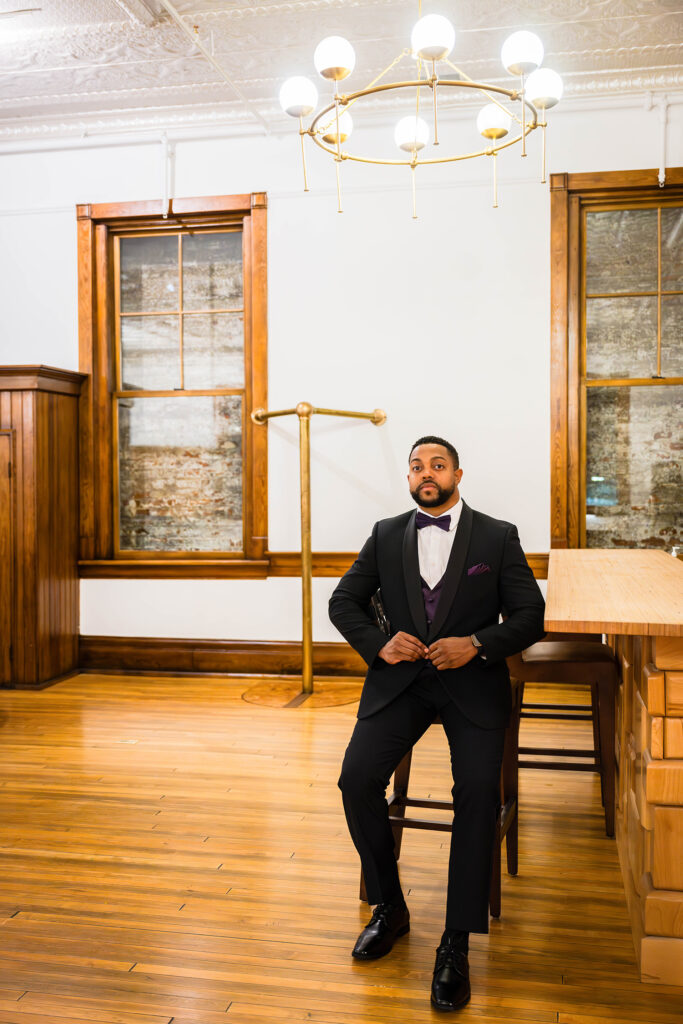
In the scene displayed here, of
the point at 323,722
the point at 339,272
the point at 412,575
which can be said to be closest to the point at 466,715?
the point at 412,575

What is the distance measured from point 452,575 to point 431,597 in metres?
0.10

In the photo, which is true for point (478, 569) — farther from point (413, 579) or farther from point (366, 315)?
Answer: point (366, 315)

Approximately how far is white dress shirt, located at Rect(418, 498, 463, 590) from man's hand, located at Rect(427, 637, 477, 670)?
9.1 inches

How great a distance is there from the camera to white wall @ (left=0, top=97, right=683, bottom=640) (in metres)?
5.43

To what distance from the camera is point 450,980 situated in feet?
6.84

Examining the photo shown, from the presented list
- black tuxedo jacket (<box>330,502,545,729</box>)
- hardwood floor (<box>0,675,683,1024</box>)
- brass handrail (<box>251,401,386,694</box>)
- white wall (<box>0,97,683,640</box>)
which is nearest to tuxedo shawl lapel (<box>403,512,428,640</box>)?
black tuxedo jacket (<box>330,502,545,729</box>)

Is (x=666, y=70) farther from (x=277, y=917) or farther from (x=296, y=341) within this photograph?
(x=277, y=917)

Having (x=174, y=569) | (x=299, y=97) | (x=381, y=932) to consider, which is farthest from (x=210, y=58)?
(x=381, y=932)

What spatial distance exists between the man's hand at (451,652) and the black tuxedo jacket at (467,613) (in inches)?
1.8

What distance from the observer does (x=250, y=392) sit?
19.3ft

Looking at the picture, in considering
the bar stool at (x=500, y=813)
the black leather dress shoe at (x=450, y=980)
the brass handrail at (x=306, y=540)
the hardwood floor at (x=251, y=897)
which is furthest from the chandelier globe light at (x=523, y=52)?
the black leather dress shoe at (x=450, y=980)

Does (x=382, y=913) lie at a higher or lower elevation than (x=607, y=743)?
lower

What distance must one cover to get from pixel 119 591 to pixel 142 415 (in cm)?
120

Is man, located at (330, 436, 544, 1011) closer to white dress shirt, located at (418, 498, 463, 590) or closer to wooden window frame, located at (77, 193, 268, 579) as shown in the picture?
white dress shirt, located at (418, 498, 463, 590)
